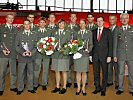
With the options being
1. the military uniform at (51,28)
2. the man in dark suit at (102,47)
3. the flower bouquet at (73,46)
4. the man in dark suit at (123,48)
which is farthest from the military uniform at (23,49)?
the man in dark suit at (123,48)

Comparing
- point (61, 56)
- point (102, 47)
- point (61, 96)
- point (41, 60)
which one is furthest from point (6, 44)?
point (102, 47)

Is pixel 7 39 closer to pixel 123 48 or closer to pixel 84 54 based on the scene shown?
pixel 84 54

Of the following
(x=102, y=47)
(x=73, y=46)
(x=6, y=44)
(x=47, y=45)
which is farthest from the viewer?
(x=6, y=44)

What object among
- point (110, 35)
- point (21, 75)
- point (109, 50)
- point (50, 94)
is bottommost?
point (50, 94)

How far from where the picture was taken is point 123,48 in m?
4.36

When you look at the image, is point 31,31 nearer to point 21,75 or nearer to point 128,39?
point 21,75

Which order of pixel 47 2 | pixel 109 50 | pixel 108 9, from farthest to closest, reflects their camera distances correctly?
1. pixel 108 9
2. pixel 47 2
3. pixel 109 50

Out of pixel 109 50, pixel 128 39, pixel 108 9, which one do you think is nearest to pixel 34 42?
pixel 109 50

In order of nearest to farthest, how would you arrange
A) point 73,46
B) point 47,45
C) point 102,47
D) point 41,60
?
point 73,46, point 47,45, point 102,47, point 41,60

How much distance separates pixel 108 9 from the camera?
17125 millimetres

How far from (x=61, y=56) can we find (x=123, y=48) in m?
1.22

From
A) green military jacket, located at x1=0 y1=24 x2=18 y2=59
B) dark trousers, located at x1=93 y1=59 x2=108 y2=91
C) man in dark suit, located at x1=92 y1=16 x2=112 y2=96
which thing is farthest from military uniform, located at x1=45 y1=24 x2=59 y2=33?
dark trousers, located at x1=93 y1=59 x2=108 y2=91

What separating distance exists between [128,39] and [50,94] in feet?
6.12

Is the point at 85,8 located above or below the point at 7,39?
above
